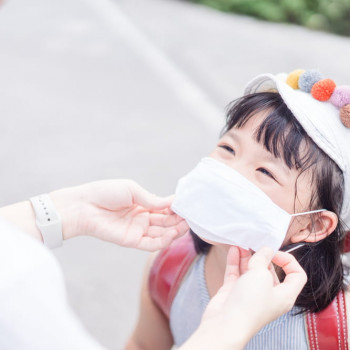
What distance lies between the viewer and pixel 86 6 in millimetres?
6766

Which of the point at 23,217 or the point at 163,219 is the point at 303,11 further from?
the point at 23,217

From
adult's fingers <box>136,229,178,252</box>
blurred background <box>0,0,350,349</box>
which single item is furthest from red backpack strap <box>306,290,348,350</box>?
blurred background <box>0,0,350,349</box>

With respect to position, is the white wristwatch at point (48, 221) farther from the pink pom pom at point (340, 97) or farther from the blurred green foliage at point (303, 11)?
the blurred green foliage at point (303, 11)

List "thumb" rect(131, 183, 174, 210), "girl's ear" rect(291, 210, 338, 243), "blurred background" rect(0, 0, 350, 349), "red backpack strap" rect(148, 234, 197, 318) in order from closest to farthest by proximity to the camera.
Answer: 1. "girl's ear" rect(291, 210, 338, 243)
2. "thumb" rect(131, 183, 174, 210)
3. "red backpack strap" rect(148, 234, 197, 318)
4. "blurred background" rect(0, 0, 350, 349)

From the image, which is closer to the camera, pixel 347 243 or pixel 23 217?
pixel 23 217

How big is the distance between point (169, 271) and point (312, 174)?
1.97 feet

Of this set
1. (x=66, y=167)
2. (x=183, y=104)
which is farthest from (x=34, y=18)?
(x=66, y=167)

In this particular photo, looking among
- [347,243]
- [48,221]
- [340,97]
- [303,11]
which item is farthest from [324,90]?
[303,11]

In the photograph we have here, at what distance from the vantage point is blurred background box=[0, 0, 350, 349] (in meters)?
3.21

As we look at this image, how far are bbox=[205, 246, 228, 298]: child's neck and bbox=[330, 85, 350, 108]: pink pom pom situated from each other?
0.55 meters

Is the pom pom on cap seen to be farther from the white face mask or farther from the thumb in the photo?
the thumb

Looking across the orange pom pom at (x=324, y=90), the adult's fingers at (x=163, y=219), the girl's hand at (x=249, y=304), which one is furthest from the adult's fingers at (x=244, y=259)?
the orange pom pom at (x=324, y=90)

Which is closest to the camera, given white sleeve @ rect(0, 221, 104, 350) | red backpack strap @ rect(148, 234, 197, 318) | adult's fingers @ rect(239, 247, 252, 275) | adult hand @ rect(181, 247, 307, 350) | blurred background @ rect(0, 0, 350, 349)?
white sleeve @ rect(0, 221, 104, 350)

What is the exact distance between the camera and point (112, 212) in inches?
71.4
